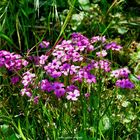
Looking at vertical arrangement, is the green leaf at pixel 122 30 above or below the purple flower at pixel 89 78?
below

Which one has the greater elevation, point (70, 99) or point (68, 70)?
point (68, 70)

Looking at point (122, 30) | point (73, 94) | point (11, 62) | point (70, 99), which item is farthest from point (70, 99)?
point (122, 30)

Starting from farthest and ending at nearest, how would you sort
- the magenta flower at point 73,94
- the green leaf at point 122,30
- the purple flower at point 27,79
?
the green leaf at point 122,30
the purple flower at point 27,79
the magenta flower at point 73,94

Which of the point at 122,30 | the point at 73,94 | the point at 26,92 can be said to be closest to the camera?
the point at 73,94

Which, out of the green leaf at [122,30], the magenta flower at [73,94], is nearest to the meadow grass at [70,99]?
the magenta flower at [73,94]

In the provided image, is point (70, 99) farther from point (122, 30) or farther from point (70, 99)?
point (122, 30)

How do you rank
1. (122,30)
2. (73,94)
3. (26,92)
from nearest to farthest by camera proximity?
(73,94) < (26,92) < (122,30)

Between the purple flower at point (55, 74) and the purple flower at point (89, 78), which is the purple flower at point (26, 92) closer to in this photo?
the purple flower at point (55, 74)

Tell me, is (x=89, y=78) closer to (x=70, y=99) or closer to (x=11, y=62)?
(x=70, y=99)

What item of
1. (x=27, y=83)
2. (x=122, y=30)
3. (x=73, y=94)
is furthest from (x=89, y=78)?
(x=122, y=30)

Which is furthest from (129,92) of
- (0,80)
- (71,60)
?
(0,80)

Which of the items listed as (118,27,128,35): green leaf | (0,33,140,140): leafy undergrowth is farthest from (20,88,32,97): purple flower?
(118,27,128,35): green leaf

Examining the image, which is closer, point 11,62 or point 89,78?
point 89,78
